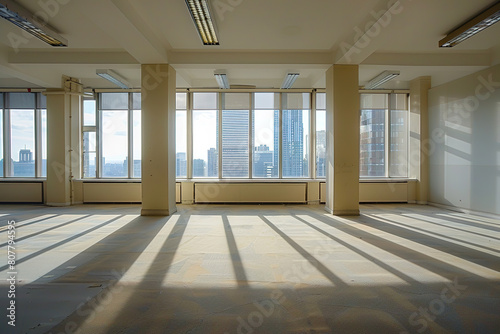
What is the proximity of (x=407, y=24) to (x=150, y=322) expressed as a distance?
5.55 meters

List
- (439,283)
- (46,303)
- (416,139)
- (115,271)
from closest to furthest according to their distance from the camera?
(46,303) < (439,283) < (115,271) < (416,139)

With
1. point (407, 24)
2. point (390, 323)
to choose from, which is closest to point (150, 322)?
point (390, 323)

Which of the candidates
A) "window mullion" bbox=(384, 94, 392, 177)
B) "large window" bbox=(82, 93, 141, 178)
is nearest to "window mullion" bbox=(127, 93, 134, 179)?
"large window" bbox=(82, 93, 141, 178)

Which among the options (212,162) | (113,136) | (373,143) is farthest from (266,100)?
(113,136)

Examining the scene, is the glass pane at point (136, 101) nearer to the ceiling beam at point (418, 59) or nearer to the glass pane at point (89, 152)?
the glass pane at point (89, 152)

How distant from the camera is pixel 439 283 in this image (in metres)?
2.50

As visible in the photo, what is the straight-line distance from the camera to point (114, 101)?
25.5 ft

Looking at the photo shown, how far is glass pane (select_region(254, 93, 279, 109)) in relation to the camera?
304 inches

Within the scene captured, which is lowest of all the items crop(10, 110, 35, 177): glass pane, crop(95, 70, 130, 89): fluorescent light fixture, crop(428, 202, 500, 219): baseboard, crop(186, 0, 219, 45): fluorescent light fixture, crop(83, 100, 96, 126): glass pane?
crop(428, 202, 500, 219): baseboard

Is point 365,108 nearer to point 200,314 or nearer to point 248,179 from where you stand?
point 248,179

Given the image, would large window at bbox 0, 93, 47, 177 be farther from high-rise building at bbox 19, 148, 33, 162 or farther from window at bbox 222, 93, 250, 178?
window at bbox 222, 93, 250, 178

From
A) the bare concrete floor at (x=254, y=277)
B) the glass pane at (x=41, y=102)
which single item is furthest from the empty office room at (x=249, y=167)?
the glass pane at (x=41, y=102)

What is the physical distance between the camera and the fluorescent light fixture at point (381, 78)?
6.13 m

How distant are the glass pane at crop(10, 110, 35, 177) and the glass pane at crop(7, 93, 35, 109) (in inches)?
5.6
